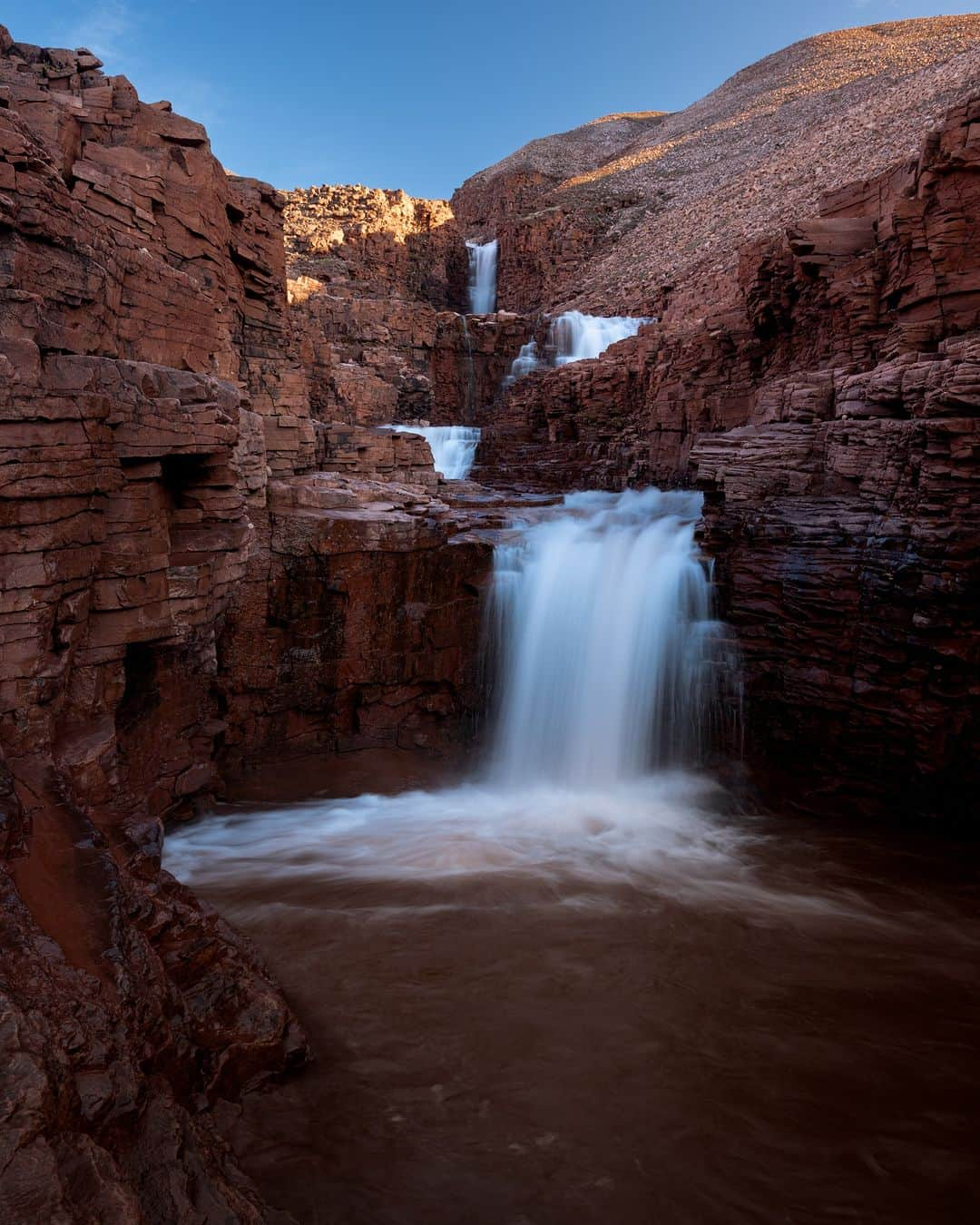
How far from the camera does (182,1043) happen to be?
3.89 meters

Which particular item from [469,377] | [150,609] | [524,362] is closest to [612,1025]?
[150,609]

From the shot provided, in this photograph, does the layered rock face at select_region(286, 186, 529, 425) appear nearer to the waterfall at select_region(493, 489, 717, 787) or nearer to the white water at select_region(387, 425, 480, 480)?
the white water at select_region(387, 425, 480, 480)

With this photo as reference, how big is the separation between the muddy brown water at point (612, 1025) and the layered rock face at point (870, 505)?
134 cm

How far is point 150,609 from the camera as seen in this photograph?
22.7ft

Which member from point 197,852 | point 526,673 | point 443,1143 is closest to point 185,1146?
point 443,1143

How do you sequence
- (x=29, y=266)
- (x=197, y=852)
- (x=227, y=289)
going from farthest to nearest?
1. (x=227, y=289)
2. (x=197, y=852)
3. (x=29, y=266)

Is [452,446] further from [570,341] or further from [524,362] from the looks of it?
[570,341]

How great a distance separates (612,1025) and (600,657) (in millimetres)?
6588

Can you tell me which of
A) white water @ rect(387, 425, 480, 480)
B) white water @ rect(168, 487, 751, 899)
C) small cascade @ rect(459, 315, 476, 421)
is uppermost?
small cascade @ rect(459, 315, 476, 421)

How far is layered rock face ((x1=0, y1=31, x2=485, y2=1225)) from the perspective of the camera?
297cm

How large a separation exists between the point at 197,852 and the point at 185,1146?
19.4 ft

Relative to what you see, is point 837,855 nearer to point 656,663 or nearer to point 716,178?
point 656,663

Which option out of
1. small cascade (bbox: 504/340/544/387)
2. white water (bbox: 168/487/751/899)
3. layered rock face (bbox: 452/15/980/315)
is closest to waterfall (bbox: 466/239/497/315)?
layered rock face (bbox: 452/15/980/315)

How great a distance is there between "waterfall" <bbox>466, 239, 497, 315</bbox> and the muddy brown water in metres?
39.4
